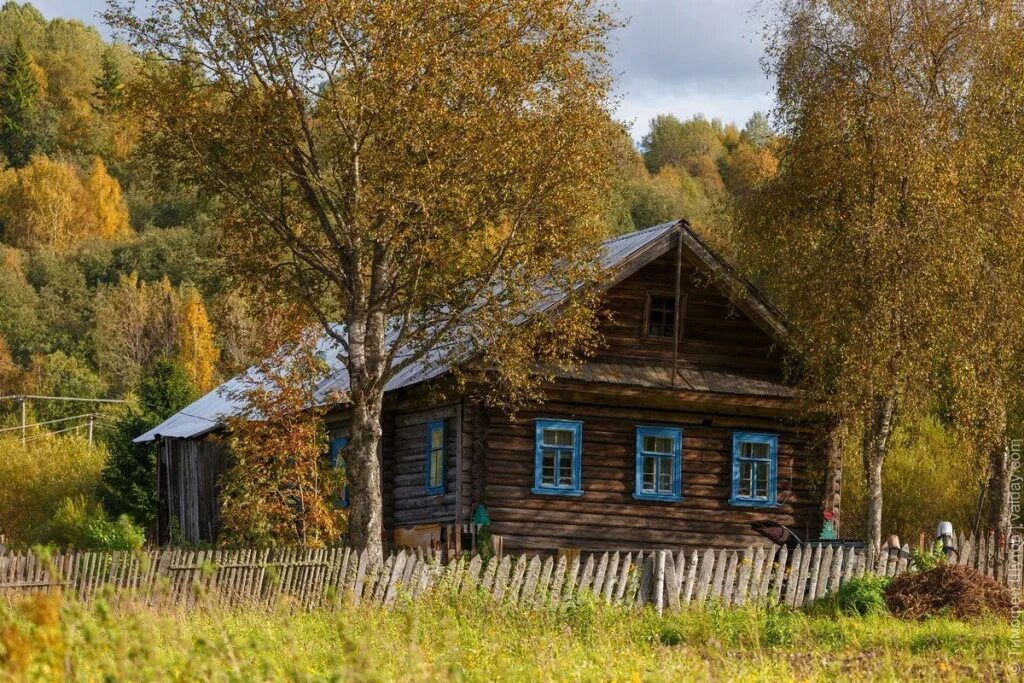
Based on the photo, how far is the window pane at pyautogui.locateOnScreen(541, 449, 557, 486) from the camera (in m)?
25.4

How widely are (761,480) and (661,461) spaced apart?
206 cm

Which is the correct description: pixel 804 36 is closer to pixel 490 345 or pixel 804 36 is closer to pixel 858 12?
pixel 858 12

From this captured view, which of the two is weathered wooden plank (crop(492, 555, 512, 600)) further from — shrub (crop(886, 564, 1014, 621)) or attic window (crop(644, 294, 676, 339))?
attic window (crop(644, 294, 676, 339))

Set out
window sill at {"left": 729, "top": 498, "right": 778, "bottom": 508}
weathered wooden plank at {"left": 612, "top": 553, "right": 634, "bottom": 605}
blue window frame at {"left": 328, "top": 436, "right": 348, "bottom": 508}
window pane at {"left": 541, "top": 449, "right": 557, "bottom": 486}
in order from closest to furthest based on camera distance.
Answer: weathered wooden plank at {"left": 612, "top": 553, "right": 634, "bottom": 605}, window pane at {"left": 541, "top": 449, "right": 557, "bottom": 486}, window sill at {"left": 729, "top": 498, "right": 778, "bottom": 508}, blue window frame at {"left": 328, "top": 436, "right": 348, "bottom": 508}

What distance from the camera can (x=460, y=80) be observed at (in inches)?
842

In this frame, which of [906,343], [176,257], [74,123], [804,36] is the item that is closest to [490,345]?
[906,343]

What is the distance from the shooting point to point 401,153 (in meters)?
21.5

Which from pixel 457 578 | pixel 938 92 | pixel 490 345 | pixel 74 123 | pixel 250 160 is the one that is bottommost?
pixel 457 578

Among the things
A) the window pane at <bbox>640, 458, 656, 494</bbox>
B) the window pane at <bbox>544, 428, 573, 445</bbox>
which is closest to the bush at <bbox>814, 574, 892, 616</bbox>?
the window pane at <bbox>640, 458, 656, 494</bbox>

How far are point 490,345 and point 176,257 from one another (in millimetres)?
68786

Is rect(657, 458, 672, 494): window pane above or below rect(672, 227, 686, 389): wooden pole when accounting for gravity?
below

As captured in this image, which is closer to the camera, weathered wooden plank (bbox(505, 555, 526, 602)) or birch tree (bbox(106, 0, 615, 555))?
weathered wooden plank (bbox(505, 555, 526, 602))

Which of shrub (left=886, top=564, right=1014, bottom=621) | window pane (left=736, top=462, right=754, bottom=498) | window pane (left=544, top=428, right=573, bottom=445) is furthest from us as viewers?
window pane (left=736, top=462, right=754, bottom=498)

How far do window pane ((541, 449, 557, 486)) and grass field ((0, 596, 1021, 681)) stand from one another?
25.5 feet
